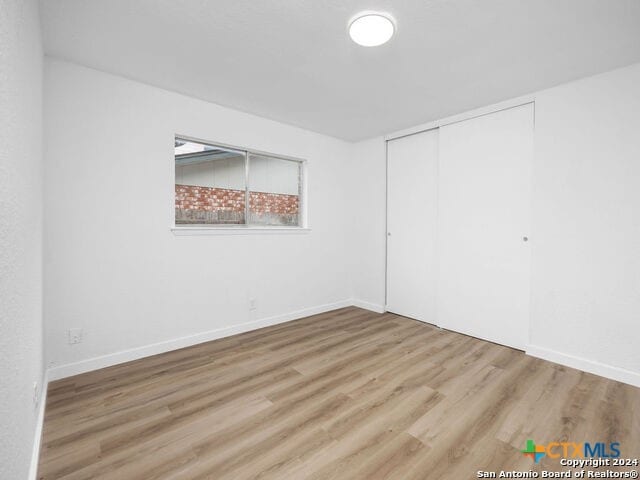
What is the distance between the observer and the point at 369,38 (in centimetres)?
197

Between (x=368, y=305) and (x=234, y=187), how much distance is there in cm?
258

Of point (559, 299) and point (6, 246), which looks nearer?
point (6, 246)

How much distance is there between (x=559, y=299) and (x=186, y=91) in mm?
4059

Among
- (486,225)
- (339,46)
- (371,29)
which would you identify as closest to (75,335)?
(339,46)

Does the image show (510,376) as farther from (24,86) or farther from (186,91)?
(186,91)

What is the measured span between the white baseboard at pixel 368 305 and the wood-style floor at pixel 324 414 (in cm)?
129

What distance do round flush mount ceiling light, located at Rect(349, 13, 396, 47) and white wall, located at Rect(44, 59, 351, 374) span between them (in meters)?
1.82

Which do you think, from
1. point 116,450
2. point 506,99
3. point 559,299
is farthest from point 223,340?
point 506,99

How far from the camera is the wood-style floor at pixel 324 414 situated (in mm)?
1532

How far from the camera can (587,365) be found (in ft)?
8.29

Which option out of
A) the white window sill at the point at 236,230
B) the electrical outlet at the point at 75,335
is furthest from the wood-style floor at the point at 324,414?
the white window sill at the point at 236,230

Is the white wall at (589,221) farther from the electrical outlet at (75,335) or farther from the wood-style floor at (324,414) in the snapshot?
the electrical outlet at (75,335)

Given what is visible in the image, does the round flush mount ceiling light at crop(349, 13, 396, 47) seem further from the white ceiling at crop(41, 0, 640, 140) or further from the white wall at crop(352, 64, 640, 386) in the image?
the white wall at crop(352, 64, 640, 386)

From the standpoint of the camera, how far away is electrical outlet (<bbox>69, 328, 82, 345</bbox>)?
2385 millimetres
